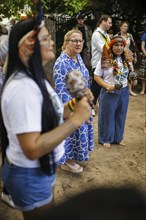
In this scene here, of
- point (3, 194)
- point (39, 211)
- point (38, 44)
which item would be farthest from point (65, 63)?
point (39, 211)

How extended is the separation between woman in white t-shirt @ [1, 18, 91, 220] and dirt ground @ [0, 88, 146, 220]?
133 centimetres

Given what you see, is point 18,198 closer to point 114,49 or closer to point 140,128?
point 114,49

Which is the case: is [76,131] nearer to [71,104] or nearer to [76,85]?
[71,104]

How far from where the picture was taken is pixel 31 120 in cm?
133

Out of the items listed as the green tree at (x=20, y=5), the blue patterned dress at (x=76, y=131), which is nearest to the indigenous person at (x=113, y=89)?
the blue patterned dress at (x=76, y=131)

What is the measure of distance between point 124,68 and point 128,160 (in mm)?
1188

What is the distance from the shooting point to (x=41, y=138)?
4.47 feet

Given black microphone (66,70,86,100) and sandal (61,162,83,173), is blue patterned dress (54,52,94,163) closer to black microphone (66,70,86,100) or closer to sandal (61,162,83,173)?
sandal (61,162,83,173)

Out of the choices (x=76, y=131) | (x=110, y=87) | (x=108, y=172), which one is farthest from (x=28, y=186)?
(x=110, y=87)

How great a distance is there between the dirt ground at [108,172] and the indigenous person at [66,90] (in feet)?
0.59

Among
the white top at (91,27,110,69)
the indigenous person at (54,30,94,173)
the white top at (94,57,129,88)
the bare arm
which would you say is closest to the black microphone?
the bare arm

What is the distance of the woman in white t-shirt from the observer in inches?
52.8

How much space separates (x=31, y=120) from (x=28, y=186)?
37cm

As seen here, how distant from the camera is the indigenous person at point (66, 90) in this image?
3.08 meters
